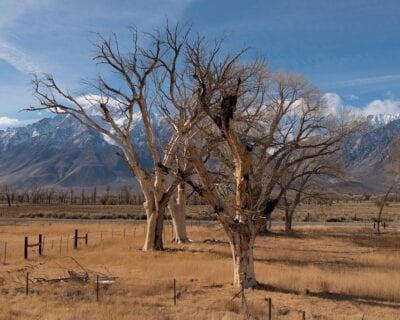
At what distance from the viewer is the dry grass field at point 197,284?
1427 centimetres

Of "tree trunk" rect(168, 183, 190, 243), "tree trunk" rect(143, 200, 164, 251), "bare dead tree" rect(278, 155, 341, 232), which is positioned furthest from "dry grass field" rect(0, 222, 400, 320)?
"bare dead tree" rect(278, 155, 341, 232)

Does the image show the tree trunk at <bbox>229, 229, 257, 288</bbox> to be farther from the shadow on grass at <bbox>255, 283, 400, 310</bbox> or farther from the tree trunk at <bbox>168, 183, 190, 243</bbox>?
the tree trunk at <bbox>168, 183, 190, 243</bbox>

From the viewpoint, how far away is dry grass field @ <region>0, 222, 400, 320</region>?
46.8 ft

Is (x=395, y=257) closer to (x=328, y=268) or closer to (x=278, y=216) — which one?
(x=328, y=268)

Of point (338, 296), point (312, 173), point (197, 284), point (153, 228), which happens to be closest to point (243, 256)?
point (197, 284)

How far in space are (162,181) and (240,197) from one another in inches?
499

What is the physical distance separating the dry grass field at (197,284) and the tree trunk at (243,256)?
15.4 inches

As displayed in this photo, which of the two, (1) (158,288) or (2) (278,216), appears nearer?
(1) (158,288)

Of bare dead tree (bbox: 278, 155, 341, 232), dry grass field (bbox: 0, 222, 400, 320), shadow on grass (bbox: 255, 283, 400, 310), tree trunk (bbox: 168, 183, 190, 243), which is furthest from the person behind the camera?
bare dead tree (bbox: 278, 155, 341, 232)

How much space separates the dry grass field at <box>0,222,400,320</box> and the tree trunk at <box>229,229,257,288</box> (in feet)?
1.29

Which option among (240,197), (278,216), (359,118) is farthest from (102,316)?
(278,216)

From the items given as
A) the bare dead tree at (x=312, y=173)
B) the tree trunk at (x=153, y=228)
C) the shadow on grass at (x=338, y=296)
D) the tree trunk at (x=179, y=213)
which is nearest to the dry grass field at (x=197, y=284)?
the shadow on grass at (x=338, y=296)

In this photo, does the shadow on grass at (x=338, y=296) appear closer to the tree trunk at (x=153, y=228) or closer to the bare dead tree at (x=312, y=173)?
the tree trunk at (x=153, y=228)

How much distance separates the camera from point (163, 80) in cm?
3077
